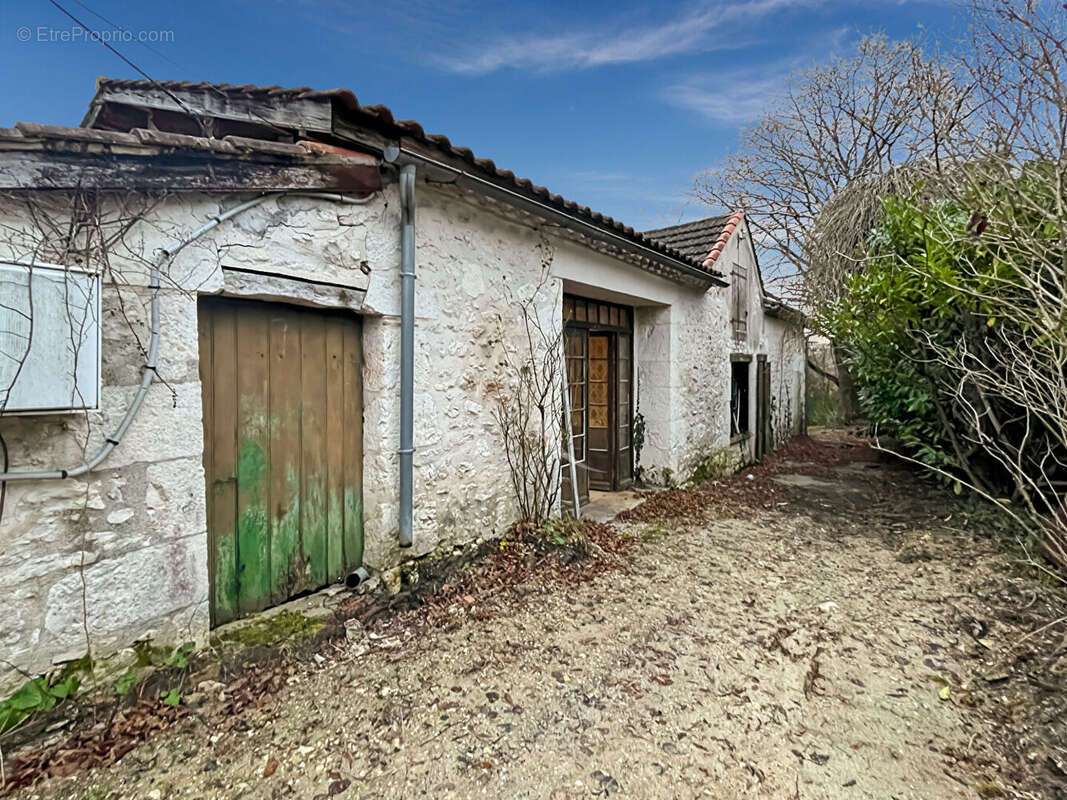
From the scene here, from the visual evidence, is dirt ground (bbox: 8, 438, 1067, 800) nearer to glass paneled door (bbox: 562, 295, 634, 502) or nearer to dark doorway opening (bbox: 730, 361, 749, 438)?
glass paneled door (bbox: 562, 295, 634, 502)

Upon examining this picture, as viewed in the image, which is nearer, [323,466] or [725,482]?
[323,466]

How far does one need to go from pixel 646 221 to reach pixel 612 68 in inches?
284

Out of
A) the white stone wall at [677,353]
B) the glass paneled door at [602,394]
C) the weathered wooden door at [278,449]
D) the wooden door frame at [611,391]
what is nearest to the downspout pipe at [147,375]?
the weathered wooden door at [278,449]

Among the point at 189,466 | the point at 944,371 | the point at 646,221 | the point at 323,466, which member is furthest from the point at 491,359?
the point at 646,221

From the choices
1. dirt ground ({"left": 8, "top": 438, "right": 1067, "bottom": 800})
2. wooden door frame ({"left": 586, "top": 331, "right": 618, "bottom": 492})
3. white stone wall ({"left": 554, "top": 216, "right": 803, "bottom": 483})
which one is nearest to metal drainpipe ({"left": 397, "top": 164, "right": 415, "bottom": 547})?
dirt ground ({"left": 8, "top": 438, "right": 1067, "bottom": 800})

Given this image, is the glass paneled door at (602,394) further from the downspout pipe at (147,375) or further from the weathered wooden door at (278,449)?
the downspout pipe at (147,375)

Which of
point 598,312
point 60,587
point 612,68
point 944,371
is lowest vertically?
point 60,587

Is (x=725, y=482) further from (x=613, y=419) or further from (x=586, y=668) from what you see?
(x=586, y=668)

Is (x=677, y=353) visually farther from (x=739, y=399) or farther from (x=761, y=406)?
(x=761, y=406)

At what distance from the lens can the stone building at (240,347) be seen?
80.3 inches

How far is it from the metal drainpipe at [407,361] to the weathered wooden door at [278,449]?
29 cm

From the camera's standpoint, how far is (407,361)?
335 centimetres

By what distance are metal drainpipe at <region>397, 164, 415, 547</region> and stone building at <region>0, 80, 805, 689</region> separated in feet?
0.05

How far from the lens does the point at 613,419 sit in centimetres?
672
